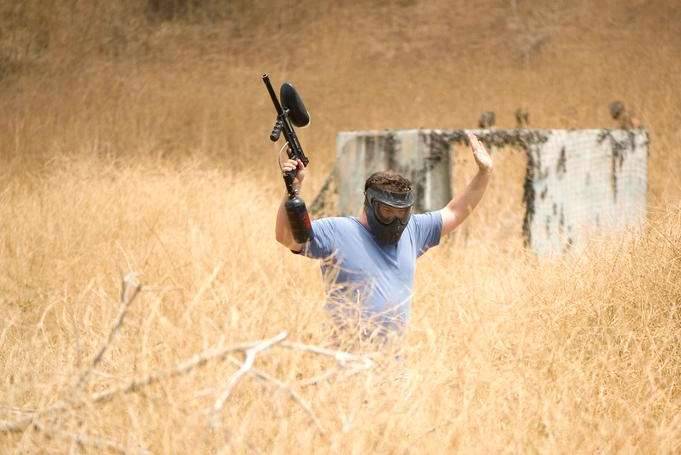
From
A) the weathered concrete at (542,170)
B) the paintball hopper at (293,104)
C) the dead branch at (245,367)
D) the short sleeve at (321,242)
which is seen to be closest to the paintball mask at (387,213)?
the short sleeve at (321,242)

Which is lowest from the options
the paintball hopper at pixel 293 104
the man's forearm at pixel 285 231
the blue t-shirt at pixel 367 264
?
the blue t-shirt at pixel 367 264

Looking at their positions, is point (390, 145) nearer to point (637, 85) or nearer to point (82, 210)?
point (82, 210)

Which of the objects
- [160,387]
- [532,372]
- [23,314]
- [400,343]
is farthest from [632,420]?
[23,314]

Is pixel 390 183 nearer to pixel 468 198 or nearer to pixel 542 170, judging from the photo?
pixel 468 198

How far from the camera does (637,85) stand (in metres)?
12.5

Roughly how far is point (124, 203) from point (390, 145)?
2.32 m

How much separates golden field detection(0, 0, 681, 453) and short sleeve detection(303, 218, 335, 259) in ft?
0.59

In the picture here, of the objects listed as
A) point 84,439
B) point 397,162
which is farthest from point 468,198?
point 397,162

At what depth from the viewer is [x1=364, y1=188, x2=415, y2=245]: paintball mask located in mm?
3611

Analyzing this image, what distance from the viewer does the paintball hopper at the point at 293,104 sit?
12.2 feet

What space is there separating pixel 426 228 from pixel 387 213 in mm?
378

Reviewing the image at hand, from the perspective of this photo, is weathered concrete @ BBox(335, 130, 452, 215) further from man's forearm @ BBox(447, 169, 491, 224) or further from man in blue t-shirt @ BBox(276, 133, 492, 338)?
man in blue t-shirt @ BBox(276, 133, 492, 338)

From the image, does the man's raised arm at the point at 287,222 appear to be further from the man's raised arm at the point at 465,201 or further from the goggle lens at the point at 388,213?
the man's raised arm at the point at 465,201

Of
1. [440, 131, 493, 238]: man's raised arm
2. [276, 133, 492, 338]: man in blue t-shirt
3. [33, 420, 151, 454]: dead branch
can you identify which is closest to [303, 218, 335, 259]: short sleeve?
[276, 133, 492, 338]: man in blue t-shirt
